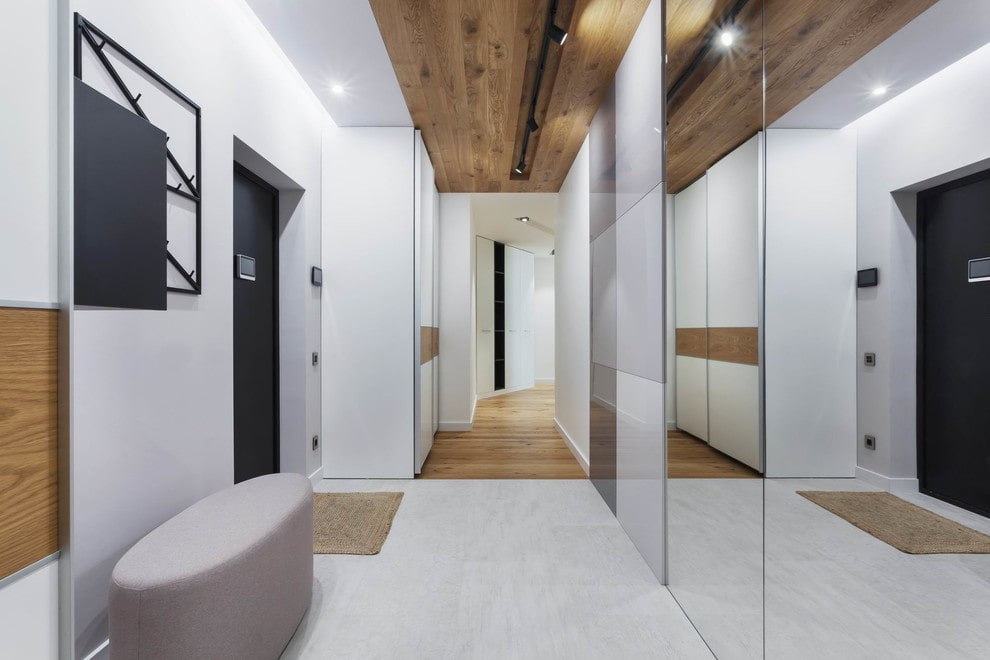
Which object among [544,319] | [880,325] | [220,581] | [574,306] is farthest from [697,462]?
[544,319]

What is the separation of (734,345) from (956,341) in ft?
1.95

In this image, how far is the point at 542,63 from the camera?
2316mm

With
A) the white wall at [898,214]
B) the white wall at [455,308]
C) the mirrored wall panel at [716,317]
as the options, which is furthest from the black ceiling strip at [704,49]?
the white wall at [455,308]

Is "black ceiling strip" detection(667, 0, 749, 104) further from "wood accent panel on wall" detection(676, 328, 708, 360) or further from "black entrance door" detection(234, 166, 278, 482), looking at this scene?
"black entrance door" detection(234, 166, 278, 482)

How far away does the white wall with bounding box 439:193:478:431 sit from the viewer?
4906 mm

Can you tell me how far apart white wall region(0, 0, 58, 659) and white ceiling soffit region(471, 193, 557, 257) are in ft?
13.4

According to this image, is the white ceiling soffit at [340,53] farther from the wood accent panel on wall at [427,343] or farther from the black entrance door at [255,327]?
the wood accent panel on wall at [427,343]

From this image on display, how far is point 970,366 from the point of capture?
57 cm

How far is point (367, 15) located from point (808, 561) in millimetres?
2639

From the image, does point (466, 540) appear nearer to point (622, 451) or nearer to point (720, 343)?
point (622, 451)

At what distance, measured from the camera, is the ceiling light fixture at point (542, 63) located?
6.43 feet

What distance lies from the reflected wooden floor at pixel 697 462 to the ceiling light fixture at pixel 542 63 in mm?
1844

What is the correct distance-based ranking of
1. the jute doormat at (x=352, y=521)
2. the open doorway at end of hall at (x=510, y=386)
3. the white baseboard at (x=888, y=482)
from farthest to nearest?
the open doorway at end of hall at (x=510, y=386)
the jute doormat at (x=352, y=521)
the white baseboard at (x=888, y=482)

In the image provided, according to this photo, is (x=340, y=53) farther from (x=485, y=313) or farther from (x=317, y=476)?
(x=485, y=313)
